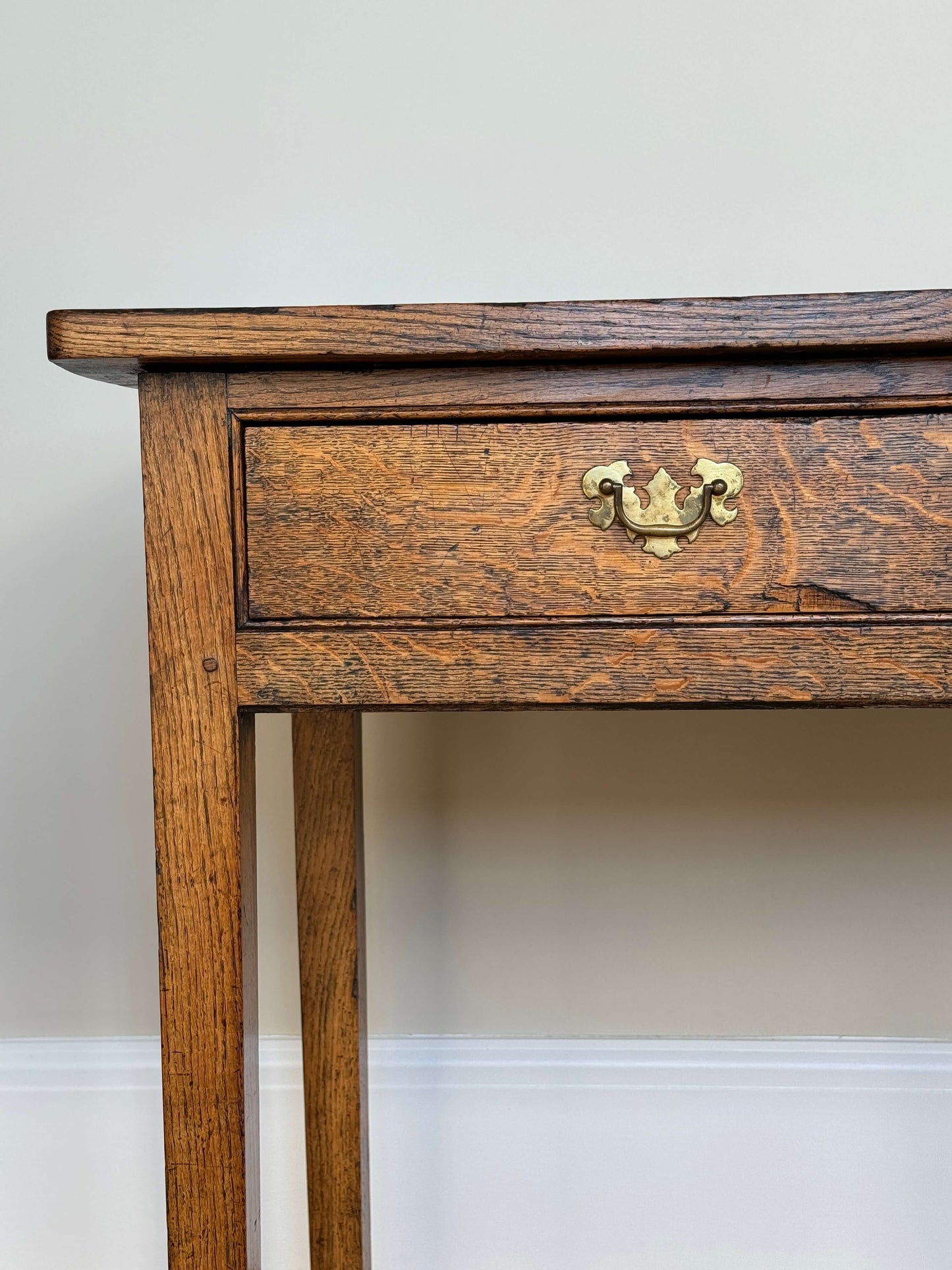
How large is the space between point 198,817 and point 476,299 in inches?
29.0

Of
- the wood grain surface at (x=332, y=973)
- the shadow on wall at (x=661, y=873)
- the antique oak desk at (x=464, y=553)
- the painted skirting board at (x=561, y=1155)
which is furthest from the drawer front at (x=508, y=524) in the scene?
the painted skirting board at (x=561, y=1155)

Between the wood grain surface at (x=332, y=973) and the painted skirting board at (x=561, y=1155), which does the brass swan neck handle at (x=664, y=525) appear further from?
the painted skirting board at (x=561, y=1155)

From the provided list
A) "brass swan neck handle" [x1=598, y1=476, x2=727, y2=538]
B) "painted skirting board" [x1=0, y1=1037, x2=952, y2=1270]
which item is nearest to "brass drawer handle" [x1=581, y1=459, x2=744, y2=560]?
"brass swan neck handle" [x1=598, y1=476, x2=727, y2=538]

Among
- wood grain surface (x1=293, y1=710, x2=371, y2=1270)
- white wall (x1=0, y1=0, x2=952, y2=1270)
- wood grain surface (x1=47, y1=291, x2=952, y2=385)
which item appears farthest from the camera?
white wall (x1=0, y1=0, x2=952, y2=1270)

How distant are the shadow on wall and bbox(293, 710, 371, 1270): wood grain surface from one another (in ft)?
0.71

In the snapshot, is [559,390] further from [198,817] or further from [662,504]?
[198,817]

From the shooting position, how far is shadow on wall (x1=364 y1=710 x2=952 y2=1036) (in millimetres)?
1174

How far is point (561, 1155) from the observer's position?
3.84 ft

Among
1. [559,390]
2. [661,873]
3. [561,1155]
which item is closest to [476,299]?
[559,390]

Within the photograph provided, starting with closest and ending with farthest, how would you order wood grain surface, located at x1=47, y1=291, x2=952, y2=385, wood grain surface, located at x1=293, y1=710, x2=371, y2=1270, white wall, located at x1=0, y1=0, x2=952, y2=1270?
wood grain surface, located at x1=47, y1=291, x2=952, y2=385
wood grain surface, located at x1=293, y1=710, x2=371, y2=1270
white wall, located at x1=0, y1=0, x2=952, y2=1270

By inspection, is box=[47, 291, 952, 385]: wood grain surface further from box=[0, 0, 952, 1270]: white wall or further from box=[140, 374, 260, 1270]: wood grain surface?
box=[0, 0, 952, 1270]: white wall

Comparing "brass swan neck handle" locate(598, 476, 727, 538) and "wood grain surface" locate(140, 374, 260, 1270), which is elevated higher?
"brass swan neck handle" locate(598, 476, 727, 538)

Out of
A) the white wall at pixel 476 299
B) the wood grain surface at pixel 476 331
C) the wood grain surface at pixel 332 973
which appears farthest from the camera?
the white wall at pixel 476 299

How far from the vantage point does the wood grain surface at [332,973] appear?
37.8 inches
